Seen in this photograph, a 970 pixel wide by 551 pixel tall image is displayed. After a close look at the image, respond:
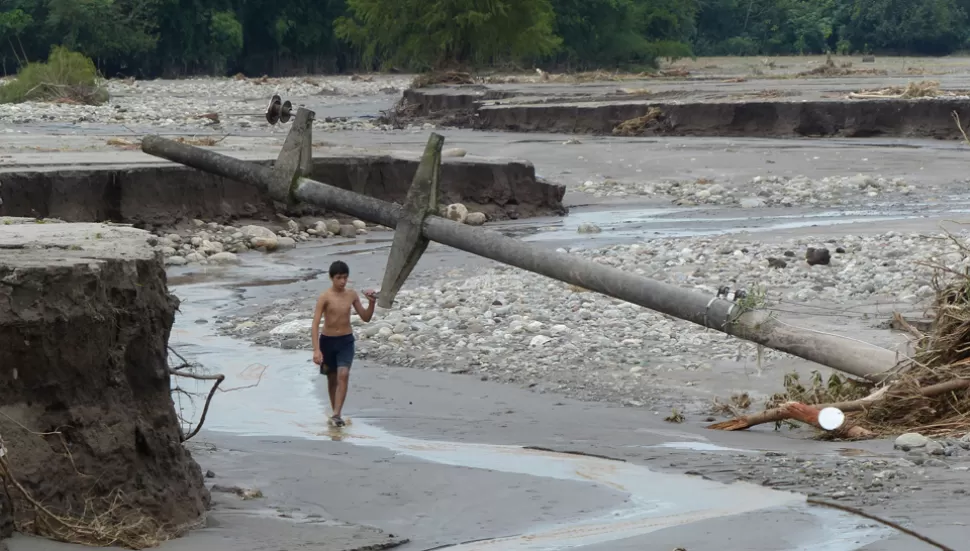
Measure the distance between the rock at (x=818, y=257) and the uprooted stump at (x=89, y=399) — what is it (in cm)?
741

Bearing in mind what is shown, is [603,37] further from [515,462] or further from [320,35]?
[515,462]

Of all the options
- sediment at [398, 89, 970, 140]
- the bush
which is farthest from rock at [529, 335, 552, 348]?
the bush

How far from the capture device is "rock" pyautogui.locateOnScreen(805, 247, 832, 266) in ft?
38.7

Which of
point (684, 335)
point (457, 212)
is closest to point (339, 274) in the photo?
point (684, 335)

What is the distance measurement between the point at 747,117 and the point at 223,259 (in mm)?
15032

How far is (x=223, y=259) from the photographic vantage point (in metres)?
14.2

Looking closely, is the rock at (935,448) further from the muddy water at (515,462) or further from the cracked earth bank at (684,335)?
the muddy water at (515,462)

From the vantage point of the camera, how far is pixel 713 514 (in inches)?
218

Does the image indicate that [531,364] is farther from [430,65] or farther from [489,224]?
[430,65]

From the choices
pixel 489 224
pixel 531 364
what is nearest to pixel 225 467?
pixel 531 364

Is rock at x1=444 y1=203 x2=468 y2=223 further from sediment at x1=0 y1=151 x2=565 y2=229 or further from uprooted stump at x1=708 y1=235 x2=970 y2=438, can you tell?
uprooted stump at x1=708 y1=235 x2=970 y2=438

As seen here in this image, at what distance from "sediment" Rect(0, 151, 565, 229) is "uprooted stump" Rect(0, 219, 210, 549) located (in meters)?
7.06

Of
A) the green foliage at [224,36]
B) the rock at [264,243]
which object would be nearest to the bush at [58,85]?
the green foliage at [224,36]

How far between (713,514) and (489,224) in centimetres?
1189
